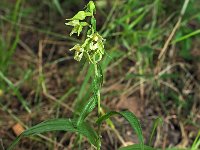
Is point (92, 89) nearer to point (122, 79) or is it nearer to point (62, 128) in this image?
point (62, 128)

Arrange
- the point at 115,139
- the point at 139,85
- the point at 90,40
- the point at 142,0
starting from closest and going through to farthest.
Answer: the point at 90,40 → the point at 115,139 → the point at 139,85 → the point at 142,0

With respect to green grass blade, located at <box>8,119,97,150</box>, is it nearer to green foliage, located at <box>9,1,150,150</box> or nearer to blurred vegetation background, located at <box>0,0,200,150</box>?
green foliage, located at <box>9,1,150,150</box>

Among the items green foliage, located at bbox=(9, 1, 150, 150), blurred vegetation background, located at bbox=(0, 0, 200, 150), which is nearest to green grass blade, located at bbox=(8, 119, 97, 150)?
green foliage, located at bbox=(9, 1, 150, 150)

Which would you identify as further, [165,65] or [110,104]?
[165,65]

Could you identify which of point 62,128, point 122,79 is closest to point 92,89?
point 62,128

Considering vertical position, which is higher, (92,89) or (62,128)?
(92,89)

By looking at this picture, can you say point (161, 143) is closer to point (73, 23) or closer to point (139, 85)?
point (139, 85)

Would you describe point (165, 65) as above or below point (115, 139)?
above

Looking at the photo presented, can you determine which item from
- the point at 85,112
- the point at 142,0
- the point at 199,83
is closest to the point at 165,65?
the point at 199,83

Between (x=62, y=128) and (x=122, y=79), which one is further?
(x=122, y=79)
